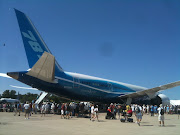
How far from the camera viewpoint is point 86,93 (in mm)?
23281

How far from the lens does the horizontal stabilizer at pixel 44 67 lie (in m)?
15.0

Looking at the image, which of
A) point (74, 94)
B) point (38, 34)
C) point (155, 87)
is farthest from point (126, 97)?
point (38, 34)

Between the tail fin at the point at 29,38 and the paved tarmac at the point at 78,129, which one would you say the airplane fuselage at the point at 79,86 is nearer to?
the tail fin at the point at 29,38

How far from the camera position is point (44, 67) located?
15867 millimetres

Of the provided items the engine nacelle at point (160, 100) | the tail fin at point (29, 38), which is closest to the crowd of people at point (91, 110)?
the tail fin at point (29, 38)

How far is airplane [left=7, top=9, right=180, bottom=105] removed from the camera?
16.2m

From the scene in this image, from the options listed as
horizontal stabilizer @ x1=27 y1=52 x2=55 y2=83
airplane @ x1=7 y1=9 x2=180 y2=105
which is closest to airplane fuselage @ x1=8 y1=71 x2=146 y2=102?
airplane @ x1=7 y1=9 x2=180 y2=105

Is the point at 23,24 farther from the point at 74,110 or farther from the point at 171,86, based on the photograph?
the point at 171,86

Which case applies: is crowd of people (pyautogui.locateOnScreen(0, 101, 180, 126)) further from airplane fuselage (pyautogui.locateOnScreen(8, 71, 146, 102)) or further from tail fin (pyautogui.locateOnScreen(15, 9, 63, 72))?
tail fin (pyautogui.locateOnScreen(15, 9, 63, 72))

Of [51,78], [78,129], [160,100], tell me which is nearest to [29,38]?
[51,78]

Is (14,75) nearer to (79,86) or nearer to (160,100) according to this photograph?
(79,86)

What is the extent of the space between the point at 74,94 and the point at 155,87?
10691 millimetres

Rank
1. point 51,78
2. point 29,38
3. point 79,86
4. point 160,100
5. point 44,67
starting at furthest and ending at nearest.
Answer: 1. point 160,100
2. point 79,86
3. point 29,38
4. point 51,78
5. point 44,67

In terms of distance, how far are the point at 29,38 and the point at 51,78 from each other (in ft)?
15.9
